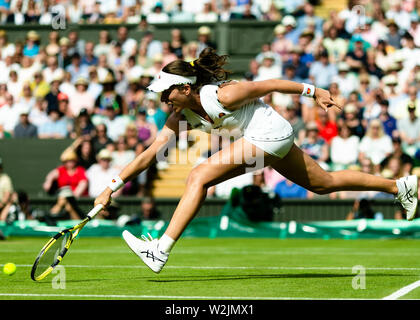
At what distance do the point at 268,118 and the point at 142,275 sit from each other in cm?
193

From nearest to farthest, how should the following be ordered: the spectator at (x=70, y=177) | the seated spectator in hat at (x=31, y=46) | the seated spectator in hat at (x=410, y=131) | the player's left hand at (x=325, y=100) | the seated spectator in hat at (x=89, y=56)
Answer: the player's left hand at (x=325, y=100)
the seated spectator in hat at (x=410, y=131)
the spectator at (x=70, y=177)
the seated spectator in hat at (x=89, y=56)
the seated spectator in hat at (x=31, y=46)

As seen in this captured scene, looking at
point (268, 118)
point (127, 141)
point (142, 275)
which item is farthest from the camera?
point (127, 141)

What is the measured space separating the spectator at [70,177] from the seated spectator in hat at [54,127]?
1639mm

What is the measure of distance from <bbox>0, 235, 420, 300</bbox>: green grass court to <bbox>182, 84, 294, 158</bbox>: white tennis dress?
1.21 meters

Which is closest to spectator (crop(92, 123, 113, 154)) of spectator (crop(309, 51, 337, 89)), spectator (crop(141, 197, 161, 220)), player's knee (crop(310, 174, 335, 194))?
spectator (crop(141, 197, 161, 220))

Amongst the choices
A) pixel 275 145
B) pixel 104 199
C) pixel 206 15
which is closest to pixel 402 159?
pixel 206 15

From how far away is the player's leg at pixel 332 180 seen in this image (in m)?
8.03

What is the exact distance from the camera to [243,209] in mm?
15250

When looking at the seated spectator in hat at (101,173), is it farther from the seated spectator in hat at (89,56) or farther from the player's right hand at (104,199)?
the player's right hand at (104,199)

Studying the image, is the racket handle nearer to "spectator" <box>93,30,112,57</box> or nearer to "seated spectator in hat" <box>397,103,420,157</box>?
"seated spectator in hat" <box>397,103,420,157</box>

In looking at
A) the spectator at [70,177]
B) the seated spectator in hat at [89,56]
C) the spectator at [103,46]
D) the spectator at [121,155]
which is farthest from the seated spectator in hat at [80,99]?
the spectator at [70,177]

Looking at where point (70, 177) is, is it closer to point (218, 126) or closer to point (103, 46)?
point (103, 46)
